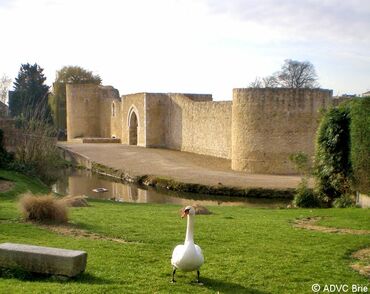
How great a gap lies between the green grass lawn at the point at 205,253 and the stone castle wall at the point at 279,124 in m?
11.7

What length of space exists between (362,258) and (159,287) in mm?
3215

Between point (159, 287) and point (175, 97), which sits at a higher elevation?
point (175, 97)

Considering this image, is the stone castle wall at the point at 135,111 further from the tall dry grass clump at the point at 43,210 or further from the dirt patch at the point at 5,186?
the tall dry grass clump at the point at 43,210

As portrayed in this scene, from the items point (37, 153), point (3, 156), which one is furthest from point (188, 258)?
point (3, 156)

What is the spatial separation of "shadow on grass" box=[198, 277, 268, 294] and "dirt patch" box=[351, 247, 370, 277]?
66.0 inches

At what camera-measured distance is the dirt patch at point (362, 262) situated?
6895 millimetres

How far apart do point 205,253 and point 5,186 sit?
10.3 metres

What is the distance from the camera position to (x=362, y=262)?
7383 millimetres

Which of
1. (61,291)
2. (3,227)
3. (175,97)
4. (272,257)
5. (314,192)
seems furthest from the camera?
(175,97)

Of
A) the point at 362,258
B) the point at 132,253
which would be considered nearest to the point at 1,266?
the point at 132,253

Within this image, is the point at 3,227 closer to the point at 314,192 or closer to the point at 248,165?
the point at 314,192

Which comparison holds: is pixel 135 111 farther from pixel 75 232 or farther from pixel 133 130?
pixel 75 232

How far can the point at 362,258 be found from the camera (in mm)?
7645

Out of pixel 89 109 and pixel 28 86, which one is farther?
pixel 28 86
